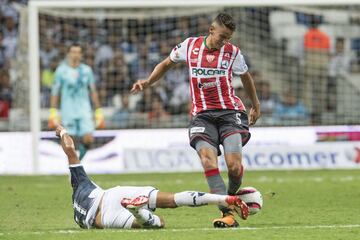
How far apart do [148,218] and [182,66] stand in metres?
13.9

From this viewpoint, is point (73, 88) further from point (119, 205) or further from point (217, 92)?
point (119, 205)

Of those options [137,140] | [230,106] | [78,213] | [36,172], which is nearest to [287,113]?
[137,140]

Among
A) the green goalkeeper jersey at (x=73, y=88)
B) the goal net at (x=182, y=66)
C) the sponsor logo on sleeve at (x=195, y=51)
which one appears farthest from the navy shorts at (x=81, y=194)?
the goal net at (x=182, y=66)

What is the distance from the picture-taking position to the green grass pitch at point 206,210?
9.76 m

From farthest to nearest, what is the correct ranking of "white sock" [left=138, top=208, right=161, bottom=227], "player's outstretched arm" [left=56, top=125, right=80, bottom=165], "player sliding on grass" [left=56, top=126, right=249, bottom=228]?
"player's outstretched arm" [left=56, top=125, right=80, bottom=165]
"white sock" [left=138, top=208, right=161, bottom=227]
"player sliding on grass" [left=56, top=126, right=249, bottom=228]

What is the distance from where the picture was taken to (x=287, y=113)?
2294cm

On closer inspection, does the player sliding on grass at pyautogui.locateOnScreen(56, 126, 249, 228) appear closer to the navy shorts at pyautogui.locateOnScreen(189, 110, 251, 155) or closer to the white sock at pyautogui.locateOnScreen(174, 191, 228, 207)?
the white sock at pyautogui.locateOnScreen(174, 191, 228, 207)

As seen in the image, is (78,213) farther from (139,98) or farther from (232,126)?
(139,98)

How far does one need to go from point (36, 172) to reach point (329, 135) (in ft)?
20.0

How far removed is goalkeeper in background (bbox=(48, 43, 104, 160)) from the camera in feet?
60.1

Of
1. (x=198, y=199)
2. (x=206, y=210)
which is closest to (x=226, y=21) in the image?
(x=198, y=199)

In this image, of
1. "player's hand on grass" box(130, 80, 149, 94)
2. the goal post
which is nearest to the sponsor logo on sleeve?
"player's hand on grass" box(130, 80, 149, 94)

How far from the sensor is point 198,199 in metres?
9.76

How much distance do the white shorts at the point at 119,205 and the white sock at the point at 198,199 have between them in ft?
0.85
